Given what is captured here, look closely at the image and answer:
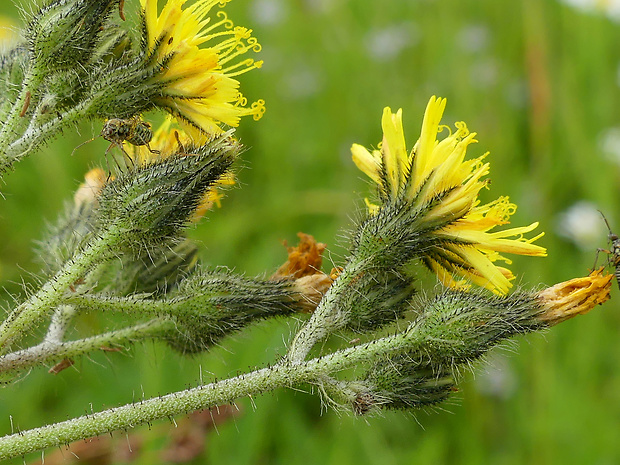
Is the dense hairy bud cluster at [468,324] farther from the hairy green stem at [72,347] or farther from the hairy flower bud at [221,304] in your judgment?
the hairy green stem at [72,347]

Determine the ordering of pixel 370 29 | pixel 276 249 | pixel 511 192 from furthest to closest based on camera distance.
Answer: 1. pixel 370 29
2. pixel 511 192
3. pixel 276 249

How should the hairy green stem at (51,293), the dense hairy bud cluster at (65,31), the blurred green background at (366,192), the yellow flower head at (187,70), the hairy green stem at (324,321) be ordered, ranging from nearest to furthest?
the hairy green stem at (51,293) < the hairy green stem at (324,321) < the dense hairy bud cluster at (65,31) < the yellow flower head at (187,70) < the blurred green background at (366,192)

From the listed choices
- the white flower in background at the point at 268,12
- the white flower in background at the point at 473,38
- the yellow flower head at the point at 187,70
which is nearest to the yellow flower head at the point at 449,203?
the yellow flower head at the point at 187,70

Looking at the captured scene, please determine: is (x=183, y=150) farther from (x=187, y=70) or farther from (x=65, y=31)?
(x=65, y=31)

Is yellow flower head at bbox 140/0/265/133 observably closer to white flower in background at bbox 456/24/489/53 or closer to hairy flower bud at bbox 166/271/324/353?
hairy flower bud at bbox 166/271/324/353

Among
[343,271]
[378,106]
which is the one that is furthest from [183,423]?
[378,106]

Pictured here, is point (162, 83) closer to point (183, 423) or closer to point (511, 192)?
point (183, 423)

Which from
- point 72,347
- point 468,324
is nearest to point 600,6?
point 468,324
